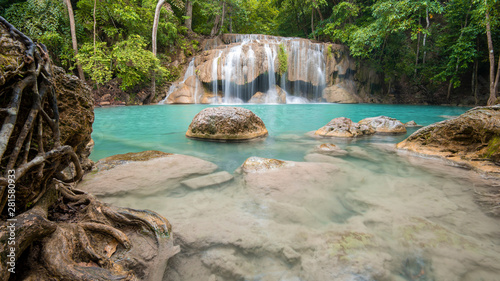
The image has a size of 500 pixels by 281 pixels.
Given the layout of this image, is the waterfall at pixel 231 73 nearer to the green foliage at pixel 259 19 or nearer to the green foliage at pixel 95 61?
the green foliage at pixel 95 61

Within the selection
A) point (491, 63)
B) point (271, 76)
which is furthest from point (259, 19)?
point (491, 63)

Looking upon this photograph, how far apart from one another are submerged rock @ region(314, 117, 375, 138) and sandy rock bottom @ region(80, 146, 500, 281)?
2.88 metres

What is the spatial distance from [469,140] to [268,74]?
1445cm

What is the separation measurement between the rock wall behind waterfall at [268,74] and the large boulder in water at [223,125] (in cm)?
1118

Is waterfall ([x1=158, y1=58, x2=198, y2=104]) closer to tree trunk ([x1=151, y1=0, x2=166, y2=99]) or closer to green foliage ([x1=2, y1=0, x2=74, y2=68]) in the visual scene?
A: tree trunk ([x1=151, y1=0, x2=166, y2=99])

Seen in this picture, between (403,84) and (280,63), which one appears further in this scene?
(403,84)

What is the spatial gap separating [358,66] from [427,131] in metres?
18.4

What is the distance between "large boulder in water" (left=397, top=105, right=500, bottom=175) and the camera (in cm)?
350

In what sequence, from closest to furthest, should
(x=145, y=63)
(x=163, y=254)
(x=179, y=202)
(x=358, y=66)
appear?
(x=163, y=254) → (x=179, y=202) → (x=145, y=63) → (x=358, y=66)

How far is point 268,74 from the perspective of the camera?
682 inches

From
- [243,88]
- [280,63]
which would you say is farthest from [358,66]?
[243,88]

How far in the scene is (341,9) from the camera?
19.2m

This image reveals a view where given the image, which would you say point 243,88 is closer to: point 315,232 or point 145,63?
point 145,63

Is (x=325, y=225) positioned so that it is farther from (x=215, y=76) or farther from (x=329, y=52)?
(x=329, y=52)
